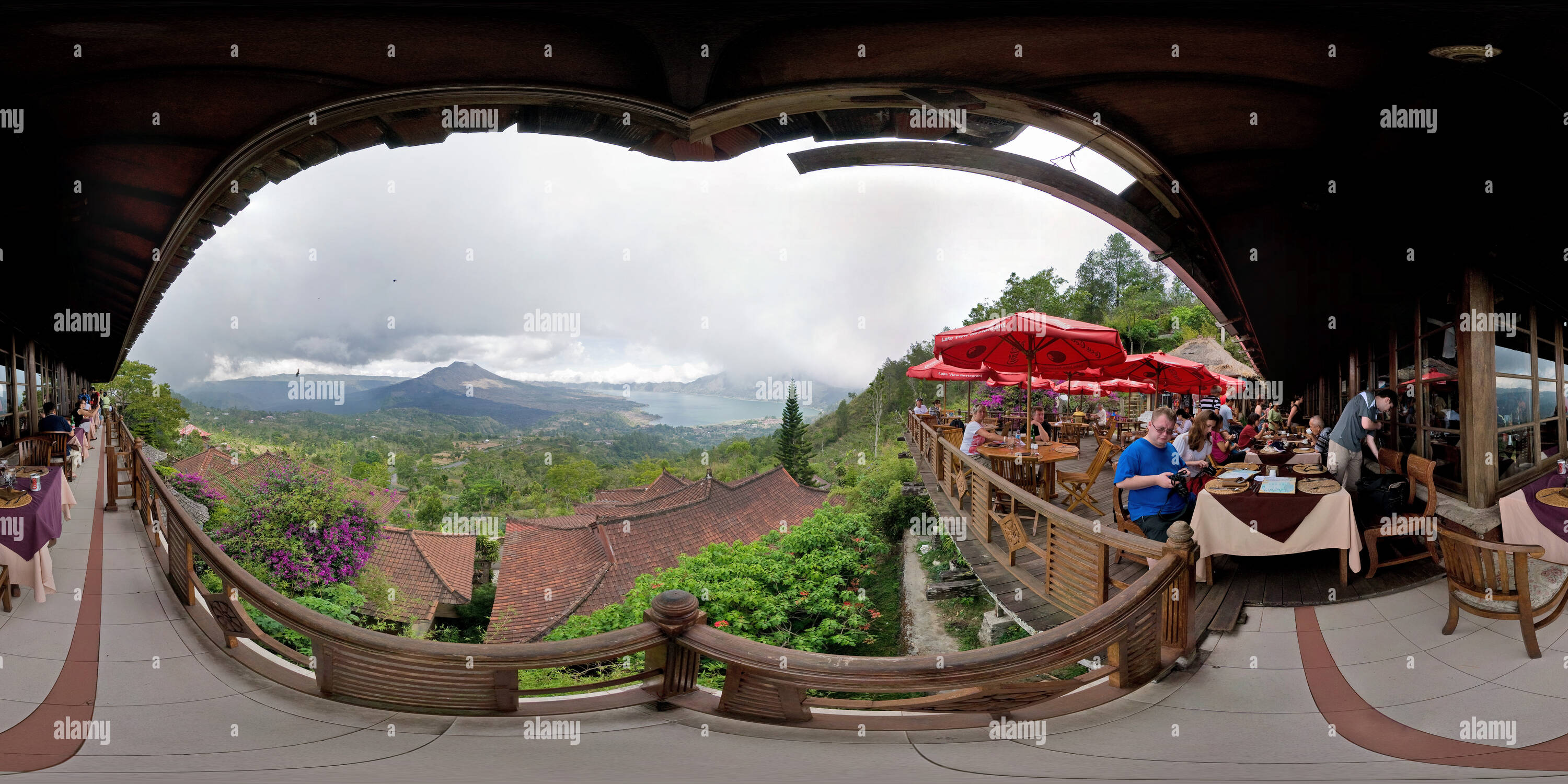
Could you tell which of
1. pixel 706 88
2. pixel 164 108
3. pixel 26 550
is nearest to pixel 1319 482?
pixel 706 88

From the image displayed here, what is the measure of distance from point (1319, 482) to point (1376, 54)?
2.76 meters

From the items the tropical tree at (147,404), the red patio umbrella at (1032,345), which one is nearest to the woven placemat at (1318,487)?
the red patio umbrella at (1032,345)

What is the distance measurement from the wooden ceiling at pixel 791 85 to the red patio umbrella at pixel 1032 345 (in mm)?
2296

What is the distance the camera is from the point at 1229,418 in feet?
26.3

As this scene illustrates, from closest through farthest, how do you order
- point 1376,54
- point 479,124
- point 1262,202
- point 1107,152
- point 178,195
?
point 1376,54, point 479,124, point 1107,152, point 178,195, point 1262,202

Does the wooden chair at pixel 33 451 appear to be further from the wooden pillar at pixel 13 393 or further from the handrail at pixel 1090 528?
the handrail at pixel 1090 528

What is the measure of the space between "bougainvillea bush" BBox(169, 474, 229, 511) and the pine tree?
21.8 meters

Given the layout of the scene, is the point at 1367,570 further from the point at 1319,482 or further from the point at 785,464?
the point at 785,464

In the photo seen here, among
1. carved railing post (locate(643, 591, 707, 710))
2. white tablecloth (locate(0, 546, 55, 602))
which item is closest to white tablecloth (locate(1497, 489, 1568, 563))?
carved railing post (locate(643, 591, 707, 710))

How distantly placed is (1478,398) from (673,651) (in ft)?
15.7

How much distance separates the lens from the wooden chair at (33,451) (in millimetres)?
6341

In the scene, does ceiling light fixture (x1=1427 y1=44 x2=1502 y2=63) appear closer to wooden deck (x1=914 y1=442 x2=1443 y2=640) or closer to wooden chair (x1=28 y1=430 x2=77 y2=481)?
wooden deck (x1=914 y1=442 x2=1443 y2=640)

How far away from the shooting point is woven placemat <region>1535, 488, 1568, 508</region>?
2.57 m

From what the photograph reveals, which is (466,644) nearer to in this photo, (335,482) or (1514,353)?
(1514,353)
